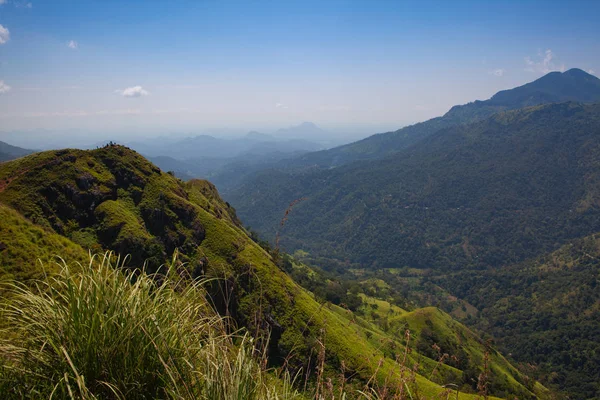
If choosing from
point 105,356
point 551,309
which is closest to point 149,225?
point 105,356

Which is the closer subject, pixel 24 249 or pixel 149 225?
pixel 24 249

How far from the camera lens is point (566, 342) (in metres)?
104

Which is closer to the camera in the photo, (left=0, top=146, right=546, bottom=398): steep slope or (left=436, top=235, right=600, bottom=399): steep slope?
(left=0, top=146, right=546, bottom=398): steep slope

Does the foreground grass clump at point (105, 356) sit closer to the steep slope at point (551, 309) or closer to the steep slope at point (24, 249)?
the steep slope at point (24, 249)

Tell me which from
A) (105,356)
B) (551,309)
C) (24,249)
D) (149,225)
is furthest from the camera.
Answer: (551,309)

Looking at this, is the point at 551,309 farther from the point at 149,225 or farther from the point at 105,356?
the point at 105,356

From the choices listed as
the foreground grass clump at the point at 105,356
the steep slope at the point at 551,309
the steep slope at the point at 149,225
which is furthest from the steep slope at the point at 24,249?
the steep slope at the point at 551,309

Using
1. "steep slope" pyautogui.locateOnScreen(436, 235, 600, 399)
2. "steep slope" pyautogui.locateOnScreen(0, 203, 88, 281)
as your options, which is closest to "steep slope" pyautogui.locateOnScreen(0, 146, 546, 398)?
"steep slope" pyautogui.locateOnScreen(0, 203, 88, 281)

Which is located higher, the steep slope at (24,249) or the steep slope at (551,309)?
the steep slope at (24,249)

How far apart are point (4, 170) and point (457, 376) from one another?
6924 cm

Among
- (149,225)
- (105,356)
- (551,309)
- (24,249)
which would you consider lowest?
(551,309)

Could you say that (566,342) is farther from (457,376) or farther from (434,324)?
(457,376)

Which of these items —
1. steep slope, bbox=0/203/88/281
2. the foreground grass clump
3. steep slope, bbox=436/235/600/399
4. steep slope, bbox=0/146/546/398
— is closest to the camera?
the foreground grass clump

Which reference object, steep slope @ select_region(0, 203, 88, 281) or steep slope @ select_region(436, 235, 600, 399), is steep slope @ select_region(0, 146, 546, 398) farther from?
steep slope @ select_region(436, 235, 600, 399)
